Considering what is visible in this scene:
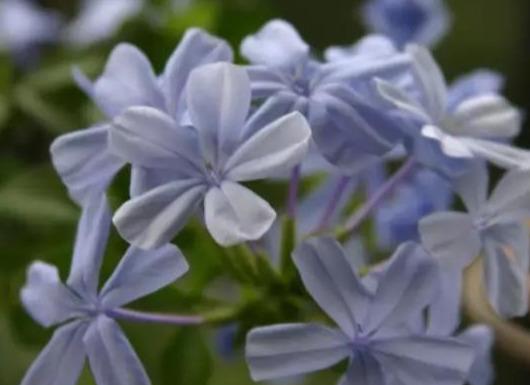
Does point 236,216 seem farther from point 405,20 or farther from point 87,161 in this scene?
point 405,20

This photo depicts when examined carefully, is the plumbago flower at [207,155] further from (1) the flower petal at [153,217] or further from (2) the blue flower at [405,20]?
(2) the blue flower at [405,20]

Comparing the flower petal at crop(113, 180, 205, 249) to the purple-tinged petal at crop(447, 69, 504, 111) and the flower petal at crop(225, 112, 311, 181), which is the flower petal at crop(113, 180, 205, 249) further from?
the purple-tinged petal at crop(447, 69, 504, 111)

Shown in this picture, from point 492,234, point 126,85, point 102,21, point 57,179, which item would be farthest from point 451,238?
point 102,21

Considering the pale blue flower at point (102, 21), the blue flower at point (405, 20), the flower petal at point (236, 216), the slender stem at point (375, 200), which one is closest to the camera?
the flower petal at point (236, 216)

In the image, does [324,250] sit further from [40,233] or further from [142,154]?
[40,233]

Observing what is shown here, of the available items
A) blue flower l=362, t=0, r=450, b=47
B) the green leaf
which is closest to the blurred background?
the green leaf

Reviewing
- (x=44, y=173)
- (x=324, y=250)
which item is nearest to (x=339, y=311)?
(x=324, y=250)

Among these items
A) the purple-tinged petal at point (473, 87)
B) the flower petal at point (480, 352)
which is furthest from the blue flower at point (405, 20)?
the flower petal at point (480, 352)
